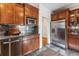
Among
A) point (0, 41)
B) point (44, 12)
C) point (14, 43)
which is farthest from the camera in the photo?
point (44, 12)

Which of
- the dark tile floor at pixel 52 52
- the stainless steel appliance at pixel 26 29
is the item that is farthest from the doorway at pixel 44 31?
the stainless steel appliance at pixel 26 29

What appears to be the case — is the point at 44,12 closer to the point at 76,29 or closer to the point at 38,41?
the point at 38,41

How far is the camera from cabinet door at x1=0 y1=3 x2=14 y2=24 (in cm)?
158

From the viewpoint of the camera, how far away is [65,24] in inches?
68.1

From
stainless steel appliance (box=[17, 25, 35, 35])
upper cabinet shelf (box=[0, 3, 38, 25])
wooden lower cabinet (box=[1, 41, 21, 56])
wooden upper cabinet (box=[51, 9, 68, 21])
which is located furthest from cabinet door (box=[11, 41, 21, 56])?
wooden upper cabinet (box=[51, 9, 68, 21])

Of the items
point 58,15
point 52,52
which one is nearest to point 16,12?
point 58,15

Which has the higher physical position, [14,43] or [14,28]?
[14,28]

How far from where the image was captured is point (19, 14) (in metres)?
1.71

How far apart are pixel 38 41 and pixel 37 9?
0.57m

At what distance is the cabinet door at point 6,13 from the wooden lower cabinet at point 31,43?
0.43 meters

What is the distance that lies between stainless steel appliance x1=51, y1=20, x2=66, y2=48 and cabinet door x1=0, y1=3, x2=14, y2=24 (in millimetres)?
768

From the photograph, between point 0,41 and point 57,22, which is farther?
point 57,22

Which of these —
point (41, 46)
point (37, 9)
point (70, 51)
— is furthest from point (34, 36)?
point (70, 51)

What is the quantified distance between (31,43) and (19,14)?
0.56 m
